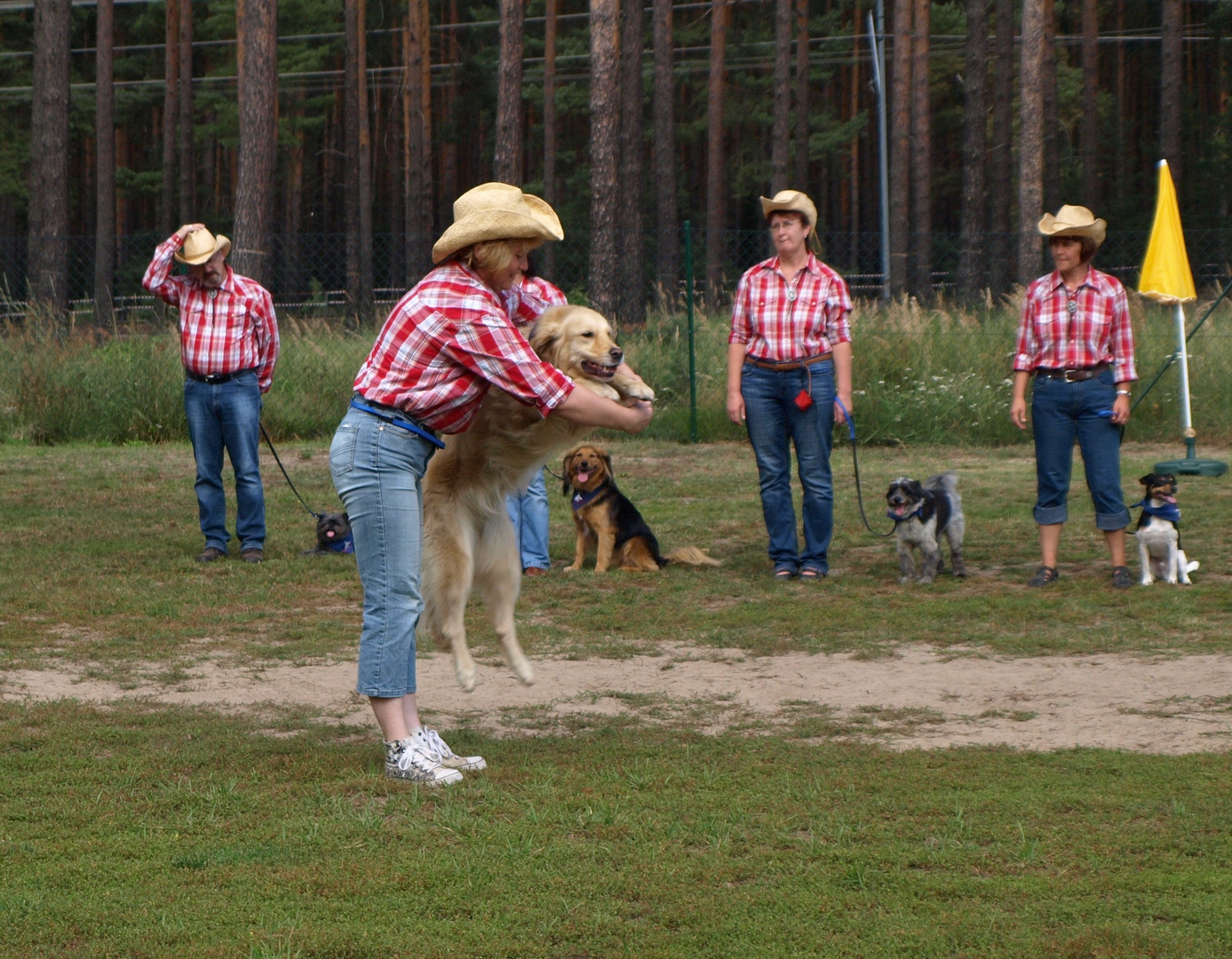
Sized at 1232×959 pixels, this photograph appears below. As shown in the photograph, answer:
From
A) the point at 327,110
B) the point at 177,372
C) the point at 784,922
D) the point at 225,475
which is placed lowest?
the point at 784,922

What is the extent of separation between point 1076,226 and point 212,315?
16.3 ft

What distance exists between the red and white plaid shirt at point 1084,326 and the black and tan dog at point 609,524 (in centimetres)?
243

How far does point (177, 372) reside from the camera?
51.0ft

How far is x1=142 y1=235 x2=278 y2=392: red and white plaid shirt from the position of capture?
8.66 meters

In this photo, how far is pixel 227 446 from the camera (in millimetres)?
9086

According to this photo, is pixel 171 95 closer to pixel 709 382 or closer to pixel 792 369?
pixel 709 382

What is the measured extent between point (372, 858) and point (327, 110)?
50248 millimetres

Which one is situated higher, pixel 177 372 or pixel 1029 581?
Answer: pixel 177 372

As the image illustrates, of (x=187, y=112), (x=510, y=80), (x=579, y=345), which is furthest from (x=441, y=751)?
(x=187, y=112)

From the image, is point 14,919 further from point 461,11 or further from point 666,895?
point 461,11

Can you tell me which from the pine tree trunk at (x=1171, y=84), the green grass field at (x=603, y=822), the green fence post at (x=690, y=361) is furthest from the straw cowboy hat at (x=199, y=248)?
the pine tree trunk at (x=1171, y=84)

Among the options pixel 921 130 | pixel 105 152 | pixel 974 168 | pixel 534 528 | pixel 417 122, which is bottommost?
pixel 534 528

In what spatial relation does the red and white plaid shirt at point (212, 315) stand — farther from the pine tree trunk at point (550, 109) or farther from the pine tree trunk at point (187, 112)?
the pine tree trunk at point (187, 112)

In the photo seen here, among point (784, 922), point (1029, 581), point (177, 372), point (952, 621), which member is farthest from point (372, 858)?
point (177, 372)
